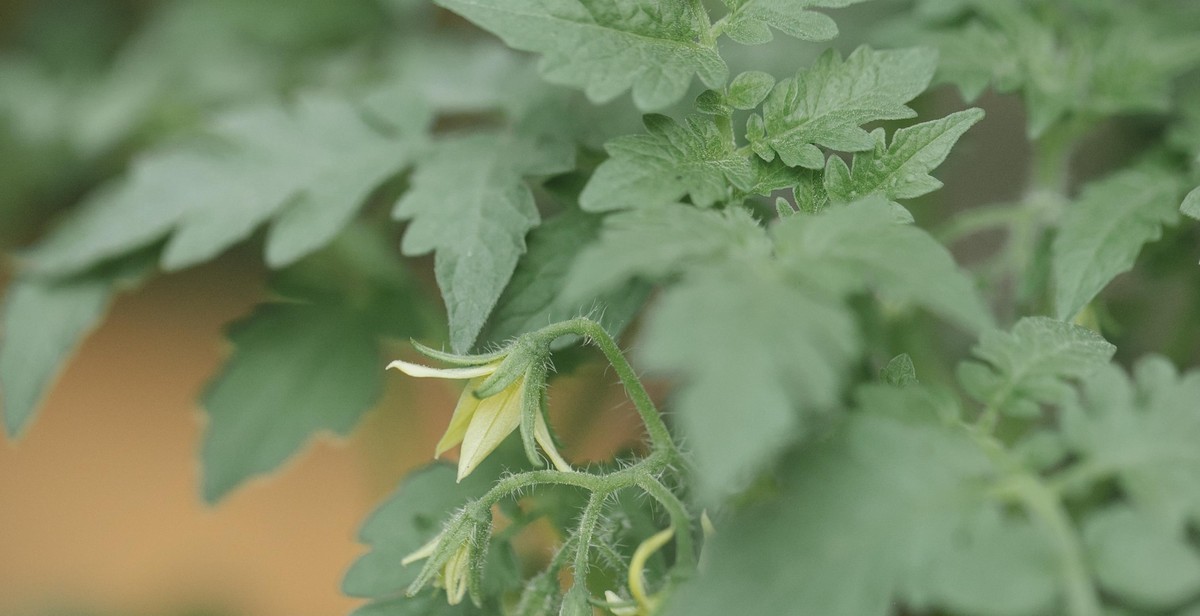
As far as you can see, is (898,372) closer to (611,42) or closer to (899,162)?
(899,162)

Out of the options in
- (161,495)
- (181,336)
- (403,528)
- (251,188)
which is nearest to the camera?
(403,528)

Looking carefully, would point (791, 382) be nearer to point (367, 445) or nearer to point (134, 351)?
point (367, 445)

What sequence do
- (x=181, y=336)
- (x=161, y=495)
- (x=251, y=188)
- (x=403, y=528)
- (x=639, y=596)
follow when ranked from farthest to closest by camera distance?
(x=181, y=336) → (x=161, y=495) → (x=251, y=188) → (x=403, y=528) → (x=639, y=596)

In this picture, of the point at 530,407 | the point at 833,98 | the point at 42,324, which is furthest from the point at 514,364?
the point at 42,324

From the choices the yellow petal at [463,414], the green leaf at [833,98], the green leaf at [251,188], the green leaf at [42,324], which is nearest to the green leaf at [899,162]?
the green leaf at [833,98]

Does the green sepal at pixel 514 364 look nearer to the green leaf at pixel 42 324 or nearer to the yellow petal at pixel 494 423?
the yellow petal at pixel 494 423

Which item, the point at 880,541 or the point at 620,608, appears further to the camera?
the point at 620,608

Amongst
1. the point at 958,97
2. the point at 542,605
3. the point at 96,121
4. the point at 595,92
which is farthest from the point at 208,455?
the point at 958,97
